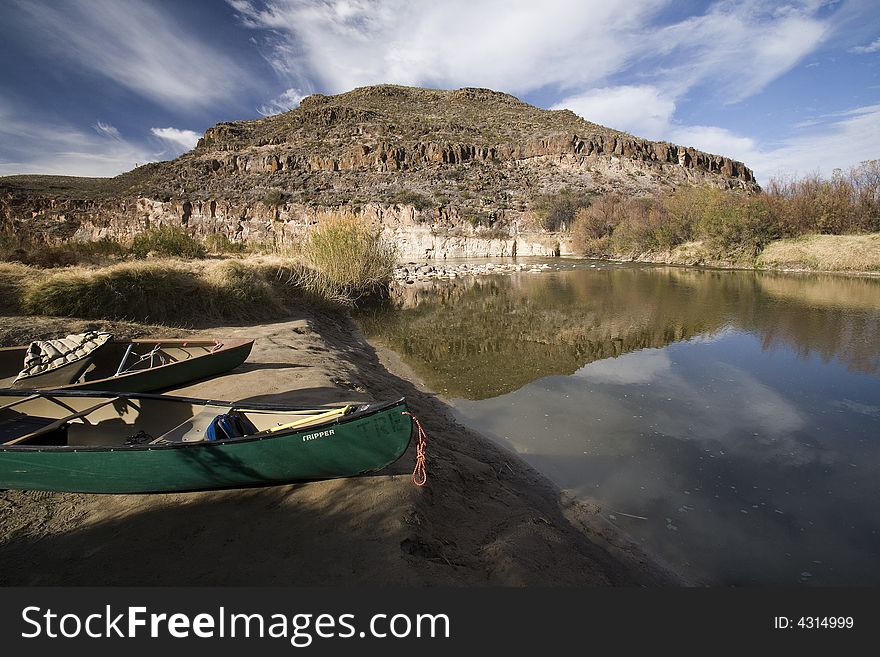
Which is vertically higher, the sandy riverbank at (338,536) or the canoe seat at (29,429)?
the canoe seat at (29,429)

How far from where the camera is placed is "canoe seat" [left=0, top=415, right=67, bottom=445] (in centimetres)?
443

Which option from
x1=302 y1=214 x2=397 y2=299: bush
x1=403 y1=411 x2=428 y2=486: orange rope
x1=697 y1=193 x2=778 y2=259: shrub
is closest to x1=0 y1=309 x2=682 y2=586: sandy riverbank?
x1=403 y1=411 x2=428 y2=486: orange rope

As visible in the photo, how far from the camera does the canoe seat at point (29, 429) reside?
4432 mm

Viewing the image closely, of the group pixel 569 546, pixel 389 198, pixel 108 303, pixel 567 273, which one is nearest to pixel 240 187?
pixel 389 198

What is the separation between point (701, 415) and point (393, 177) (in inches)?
2619

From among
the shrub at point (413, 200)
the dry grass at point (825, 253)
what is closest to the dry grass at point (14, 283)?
the dry grass at point (825, 253)

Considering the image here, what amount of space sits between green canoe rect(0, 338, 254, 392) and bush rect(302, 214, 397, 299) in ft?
30.3

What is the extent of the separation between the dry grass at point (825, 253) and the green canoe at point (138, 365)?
3290cm

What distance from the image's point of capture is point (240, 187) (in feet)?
214

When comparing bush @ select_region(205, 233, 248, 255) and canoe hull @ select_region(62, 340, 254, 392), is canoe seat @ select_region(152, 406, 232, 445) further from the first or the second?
bush @ select_region(205, 233, 248, 255)

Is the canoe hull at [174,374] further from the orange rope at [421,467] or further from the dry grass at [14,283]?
the dry grass at [14,283]

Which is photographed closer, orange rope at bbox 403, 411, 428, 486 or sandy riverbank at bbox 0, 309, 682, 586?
sandy riverbank at bbox 0, 309, 682, 586

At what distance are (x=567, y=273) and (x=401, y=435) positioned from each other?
30.3 m

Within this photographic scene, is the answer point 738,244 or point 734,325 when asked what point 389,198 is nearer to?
point 738,244
